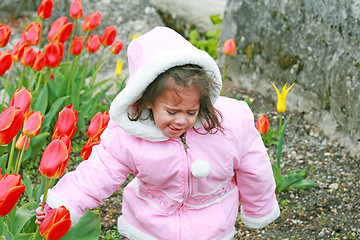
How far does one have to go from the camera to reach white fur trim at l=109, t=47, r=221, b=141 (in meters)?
1.69

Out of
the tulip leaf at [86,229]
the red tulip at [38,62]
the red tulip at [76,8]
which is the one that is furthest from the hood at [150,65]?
the red tulip at [76,8]

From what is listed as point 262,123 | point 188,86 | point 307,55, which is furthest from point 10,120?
point 307,55

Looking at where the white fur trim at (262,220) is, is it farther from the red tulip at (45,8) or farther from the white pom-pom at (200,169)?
the red tulip at (45,8)

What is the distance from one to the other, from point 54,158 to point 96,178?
0.86 feet

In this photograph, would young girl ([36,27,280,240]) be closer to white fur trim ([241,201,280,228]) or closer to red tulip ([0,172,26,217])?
white fur trim ([241,201,280,228])

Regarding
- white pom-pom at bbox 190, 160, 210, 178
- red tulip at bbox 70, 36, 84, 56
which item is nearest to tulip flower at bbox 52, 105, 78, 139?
white pom-pom at bbox 190, 160, 210, 178

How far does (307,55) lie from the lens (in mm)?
3396

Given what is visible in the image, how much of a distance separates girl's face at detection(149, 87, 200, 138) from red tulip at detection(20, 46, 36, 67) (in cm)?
84

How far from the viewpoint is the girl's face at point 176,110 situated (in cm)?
170

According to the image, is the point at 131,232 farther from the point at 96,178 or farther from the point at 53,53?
the point at 53,53

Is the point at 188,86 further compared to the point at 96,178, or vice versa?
the point at 96,178

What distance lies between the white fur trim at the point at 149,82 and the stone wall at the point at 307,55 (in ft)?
4.78

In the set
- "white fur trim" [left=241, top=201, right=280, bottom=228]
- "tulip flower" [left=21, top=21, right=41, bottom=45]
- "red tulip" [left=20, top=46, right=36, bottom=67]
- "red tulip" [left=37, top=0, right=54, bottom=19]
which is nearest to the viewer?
A: "white fur trim" [left=241, top=201, right=280, bottom=228]

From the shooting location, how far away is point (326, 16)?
3.21 meters
